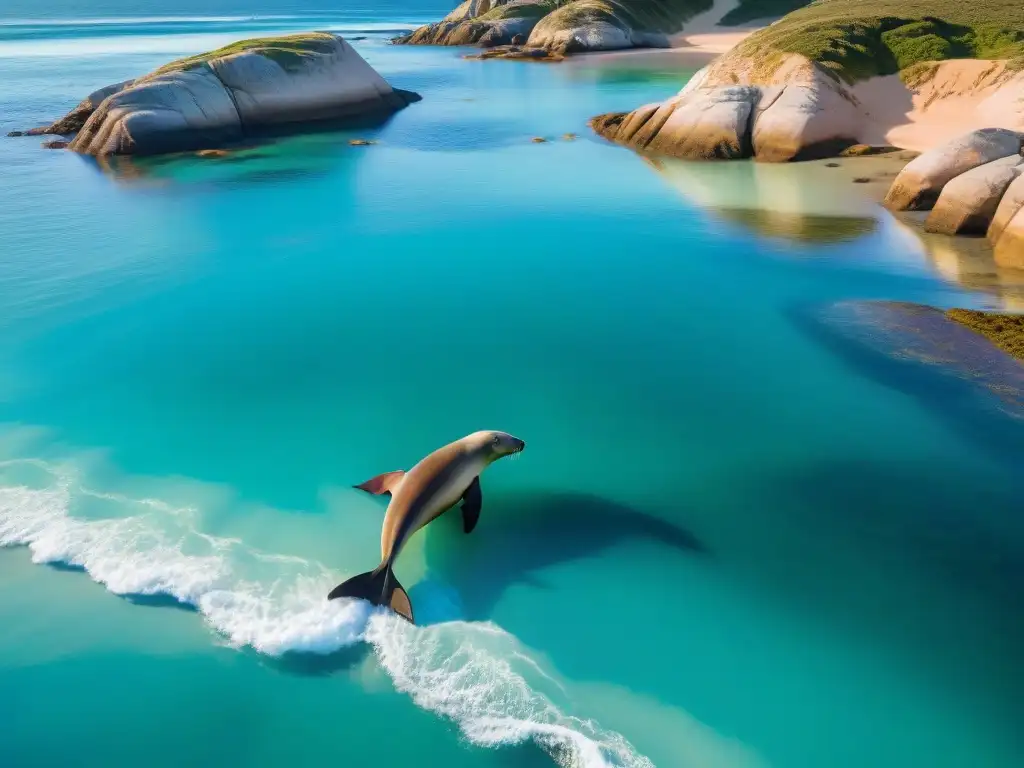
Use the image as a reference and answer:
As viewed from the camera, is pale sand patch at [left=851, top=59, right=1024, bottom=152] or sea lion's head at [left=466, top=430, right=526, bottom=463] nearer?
sea lion's head at [left=466, top=430, right=526, bottom=463]

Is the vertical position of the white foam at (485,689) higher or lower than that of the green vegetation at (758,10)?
lower

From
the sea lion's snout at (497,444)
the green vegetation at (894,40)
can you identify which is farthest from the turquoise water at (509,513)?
the green vegetation at (894,40)

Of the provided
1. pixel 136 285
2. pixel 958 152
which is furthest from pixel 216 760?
pixel 958 152

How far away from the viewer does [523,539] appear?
33.3 feet

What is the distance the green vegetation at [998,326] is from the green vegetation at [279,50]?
3763 centimetres

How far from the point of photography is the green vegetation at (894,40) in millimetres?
35969

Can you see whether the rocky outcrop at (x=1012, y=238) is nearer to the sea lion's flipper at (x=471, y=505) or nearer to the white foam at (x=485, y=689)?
the sea lion's flipper at (x=471, y=505)

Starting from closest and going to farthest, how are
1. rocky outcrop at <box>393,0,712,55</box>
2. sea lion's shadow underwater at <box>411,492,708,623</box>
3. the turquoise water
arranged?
the turquoise water → sea lion's shadow underwater at <box>411,492,708,623</box> → rocky outcrop at <box>393,0,712,55</box>

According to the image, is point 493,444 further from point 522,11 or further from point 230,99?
point 522,11

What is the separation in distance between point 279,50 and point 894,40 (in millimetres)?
32790

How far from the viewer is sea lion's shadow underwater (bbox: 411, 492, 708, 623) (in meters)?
9.39

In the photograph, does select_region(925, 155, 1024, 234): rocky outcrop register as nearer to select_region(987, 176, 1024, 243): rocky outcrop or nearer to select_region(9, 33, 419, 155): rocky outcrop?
select_region(987, 176, 1024, 243): rocky outcrop

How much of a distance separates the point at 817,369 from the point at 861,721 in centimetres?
811

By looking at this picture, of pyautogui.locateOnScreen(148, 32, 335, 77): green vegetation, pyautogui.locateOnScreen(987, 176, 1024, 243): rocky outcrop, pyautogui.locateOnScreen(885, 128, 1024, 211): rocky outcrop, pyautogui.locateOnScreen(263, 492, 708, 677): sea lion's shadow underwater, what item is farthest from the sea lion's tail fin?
pyautogui.locateOnScreen(148, 32, 335, 77): green vegetation
